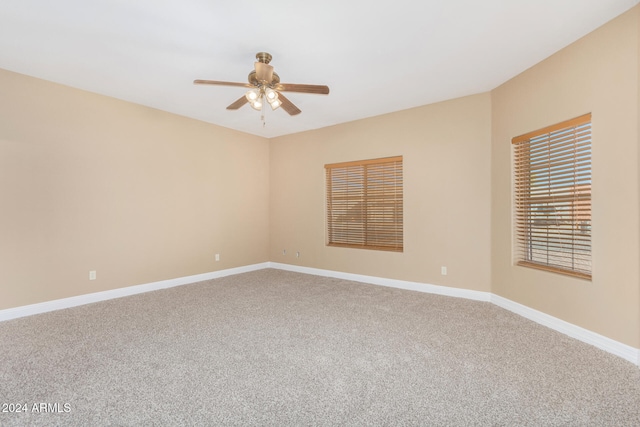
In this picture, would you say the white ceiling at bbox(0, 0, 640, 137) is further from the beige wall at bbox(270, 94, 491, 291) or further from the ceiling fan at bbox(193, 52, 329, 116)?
the beige wall at bbox(270, 94, 491, 291)

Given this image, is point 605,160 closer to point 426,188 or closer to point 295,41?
point 426,188

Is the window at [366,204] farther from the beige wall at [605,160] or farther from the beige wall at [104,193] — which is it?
the beige wall at [605,160]

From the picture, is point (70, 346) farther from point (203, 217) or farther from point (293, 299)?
point (203, 217)

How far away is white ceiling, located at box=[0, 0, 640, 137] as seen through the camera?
2.31m

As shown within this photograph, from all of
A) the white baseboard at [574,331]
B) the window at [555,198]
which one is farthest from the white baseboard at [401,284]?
the window at [555,198]

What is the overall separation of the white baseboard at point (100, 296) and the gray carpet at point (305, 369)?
16cm

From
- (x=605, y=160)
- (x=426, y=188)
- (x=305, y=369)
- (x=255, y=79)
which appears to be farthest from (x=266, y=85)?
(x=605, y=160)

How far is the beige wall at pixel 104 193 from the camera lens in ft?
11.0

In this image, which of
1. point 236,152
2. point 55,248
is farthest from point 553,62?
point 55,248

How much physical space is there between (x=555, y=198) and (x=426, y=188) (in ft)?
5.28

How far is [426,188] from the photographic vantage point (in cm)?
443

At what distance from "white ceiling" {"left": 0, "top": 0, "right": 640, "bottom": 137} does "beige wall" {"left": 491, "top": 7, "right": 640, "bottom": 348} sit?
0.22m

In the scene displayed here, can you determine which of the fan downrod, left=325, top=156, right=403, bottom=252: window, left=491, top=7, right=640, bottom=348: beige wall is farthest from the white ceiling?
left=325, top=156, right=403, bottom=252: window

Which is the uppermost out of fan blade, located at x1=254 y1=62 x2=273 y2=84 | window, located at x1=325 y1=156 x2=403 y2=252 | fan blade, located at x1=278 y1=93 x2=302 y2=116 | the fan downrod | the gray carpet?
the fan downrod
